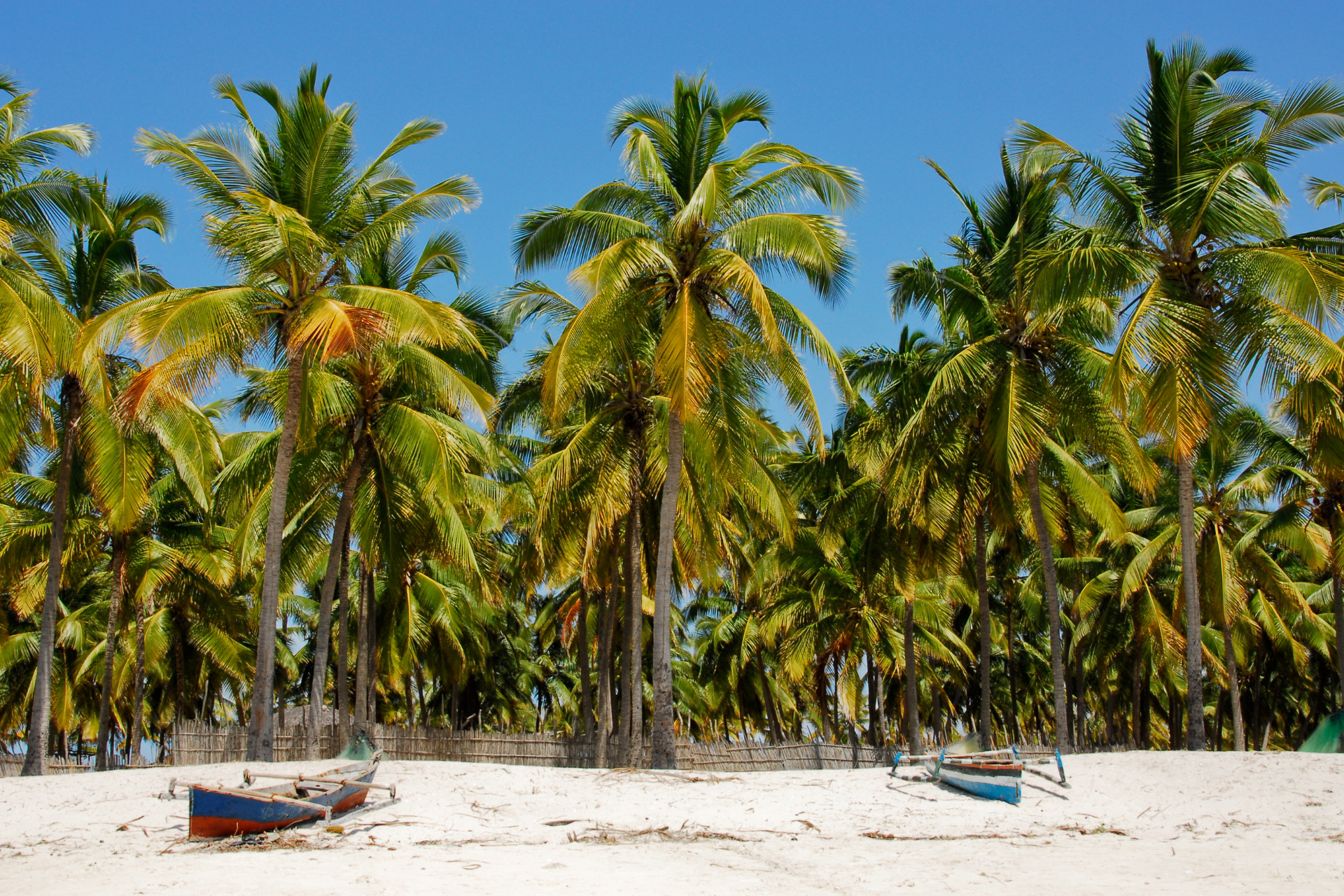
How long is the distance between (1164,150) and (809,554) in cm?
1233

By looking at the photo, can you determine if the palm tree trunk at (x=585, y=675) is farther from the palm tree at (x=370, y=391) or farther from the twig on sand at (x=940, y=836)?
the twig on sand at (x=940, y=836)

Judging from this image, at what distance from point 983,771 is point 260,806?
25.7 feet

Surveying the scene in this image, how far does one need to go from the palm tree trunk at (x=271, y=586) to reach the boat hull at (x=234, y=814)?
13.2 ft

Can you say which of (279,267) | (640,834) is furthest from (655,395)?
(640,834)

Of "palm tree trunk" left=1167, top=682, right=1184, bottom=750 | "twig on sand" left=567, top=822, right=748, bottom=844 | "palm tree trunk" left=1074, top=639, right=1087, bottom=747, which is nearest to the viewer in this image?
"twig on sand" left=567, top=822, right=748, bottom=844

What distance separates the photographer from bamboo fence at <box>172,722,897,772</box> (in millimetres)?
19781

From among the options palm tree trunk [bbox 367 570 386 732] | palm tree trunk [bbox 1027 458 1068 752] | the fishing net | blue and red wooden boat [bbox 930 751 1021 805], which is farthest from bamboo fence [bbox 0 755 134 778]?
palm tree trunk [bbox 1027 458 1068 752]

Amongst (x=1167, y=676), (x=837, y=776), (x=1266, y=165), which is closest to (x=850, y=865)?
(x=837, y=776)

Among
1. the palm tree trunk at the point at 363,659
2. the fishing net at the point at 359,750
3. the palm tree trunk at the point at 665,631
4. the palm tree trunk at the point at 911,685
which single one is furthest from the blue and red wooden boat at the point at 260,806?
the palm tree trunk at the point at 911,685

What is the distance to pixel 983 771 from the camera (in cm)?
1257

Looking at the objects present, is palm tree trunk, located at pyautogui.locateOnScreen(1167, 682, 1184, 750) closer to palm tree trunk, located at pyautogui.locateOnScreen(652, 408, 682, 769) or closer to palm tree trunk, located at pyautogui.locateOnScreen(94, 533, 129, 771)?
palm tree trunk, located at pyautogui.locateOnScreen(652, 408, 682, 769)

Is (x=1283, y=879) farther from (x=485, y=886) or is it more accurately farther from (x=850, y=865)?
(x=485, y=886)

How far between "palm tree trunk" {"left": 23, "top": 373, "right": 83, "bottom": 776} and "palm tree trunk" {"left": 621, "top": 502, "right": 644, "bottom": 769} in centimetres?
900

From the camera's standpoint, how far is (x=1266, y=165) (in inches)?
602
